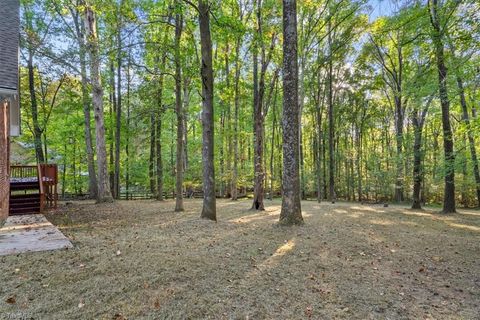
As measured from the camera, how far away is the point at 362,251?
5449 millimetres

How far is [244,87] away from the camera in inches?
727

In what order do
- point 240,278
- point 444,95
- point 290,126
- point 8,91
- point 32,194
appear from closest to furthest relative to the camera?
point 240,278
point 8,91
point 290,126
point 444,95
point 32,194

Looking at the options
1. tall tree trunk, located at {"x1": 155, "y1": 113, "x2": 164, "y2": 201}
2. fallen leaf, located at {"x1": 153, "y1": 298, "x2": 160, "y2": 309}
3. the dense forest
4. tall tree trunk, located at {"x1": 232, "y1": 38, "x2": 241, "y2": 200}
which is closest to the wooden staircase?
the dense forest

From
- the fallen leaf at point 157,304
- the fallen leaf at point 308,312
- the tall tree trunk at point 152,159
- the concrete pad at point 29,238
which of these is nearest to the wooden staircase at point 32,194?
the concrete pad at point 29,238

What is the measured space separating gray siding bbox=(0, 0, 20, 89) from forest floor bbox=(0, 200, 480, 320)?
13.4 feet

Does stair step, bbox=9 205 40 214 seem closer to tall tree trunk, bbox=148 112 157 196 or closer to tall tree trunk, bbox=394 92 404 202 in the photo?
tall tree trunk, bbox=148 112 157 196

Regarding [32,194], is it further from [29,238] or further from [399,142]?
[399,142]

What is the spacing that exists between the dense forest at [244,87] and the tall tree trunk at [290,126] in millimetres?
42

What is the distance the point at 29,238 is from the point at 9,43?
6347mm

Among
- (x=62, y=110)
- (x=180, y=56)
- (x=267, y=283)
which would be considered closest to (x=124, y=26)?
(x=180, y=56)

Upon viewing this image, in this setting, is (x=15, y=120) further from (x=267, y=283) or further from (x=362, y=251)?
(x=362, y=251)

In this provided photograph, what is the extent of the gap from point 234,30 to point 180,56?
2.17m

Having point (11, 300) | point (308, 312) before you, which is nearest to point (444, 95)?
point (308, 312)

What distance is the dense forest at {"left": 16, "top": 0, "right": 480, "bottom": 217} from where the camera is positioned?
26.8 ft
